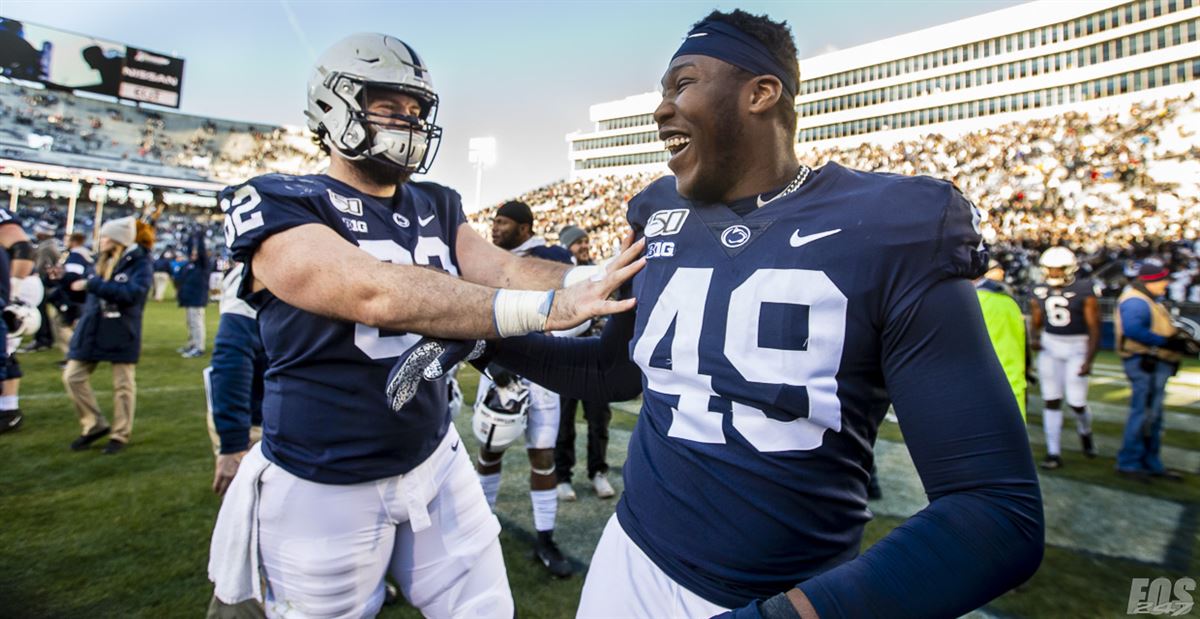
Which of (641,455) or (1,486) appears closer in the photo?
(641,455)

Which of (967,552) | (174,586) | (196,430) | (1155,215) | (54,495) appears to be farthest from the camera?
(1155,215)

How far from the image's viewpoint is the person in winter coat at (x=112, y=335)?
564 centimetres

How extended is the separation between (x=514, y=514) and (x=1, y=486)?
4040mm

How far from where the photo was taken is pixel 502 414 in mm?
3998

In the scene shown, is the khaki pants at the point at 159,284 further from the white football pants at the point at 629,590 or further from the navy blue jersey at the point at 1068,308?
the navy blue jersey at the point at 1068,308

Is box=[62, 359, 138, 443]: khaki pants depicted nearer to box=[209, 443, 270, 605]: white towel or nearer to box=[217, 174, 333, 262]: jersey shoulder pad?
box=[209, 443, 270, 605]: white towel

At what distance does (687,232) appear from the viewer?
1510 mm

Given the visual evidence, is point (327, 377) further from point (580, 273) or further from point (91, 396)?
point (91, 396)

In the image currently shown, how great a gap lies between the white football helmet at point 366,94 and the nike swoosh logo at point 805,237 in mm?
1494

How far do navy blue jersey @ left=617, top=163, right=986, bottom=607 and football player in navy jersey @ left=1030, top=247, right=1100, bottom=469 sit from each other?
623cm

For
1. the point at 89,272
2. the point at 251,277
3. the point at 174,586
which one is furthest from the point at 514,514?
the point at 89,272

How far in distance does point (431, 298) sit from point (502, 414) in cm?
261

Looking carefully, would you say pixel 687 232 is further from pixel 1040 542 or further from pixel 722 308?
pixel 1040 542

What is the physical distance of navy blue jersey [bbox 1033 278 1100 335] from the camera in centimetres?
627
